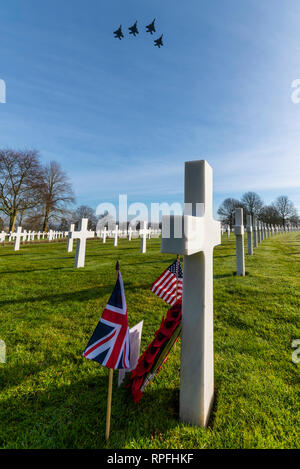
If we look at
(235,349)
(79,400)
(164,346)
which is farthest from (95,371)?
(235,349)

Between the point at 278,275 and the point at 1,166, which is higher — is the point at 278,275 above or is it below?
below

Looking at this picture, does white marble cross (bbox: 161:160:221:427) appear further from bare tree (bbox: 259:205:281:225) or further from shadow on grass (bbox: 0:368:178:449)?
bare tree (bbox: 259:205:281:225)

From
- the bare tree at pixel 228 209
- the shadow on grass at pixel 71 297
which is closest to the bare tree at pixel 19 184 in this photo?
the shadow on grass at pixel 71 297

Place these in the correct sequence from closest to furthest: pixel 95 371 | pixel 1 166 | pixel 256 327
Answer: pixel 95 371
pixel 256 327
pixel 1 166

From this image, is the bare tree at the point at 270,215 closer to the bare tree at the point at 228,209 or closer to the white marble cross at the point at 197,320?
the bare tree at the point at 228,209

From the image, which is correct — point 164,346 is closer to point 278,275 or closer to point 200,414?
point 200,414

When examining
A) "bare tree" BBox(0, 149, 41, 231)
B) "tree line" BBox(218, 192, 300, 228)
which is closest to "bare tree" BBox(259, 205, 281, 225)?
"tree line" BBox(218, 192, 300, 228)

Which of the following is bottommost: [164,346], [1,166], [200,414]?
[200,414]

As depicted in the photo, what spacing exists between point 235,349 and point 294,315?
1416 mm

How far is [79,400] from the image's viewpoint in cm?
173

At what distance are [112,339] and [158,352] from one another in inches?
15.6

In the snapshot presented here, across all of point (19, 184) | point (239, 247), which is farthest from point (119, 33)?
point (19, 184)

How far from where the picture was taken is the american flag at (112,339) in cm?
140

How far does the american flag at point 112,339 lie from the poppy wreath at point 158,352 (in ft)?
0.79
